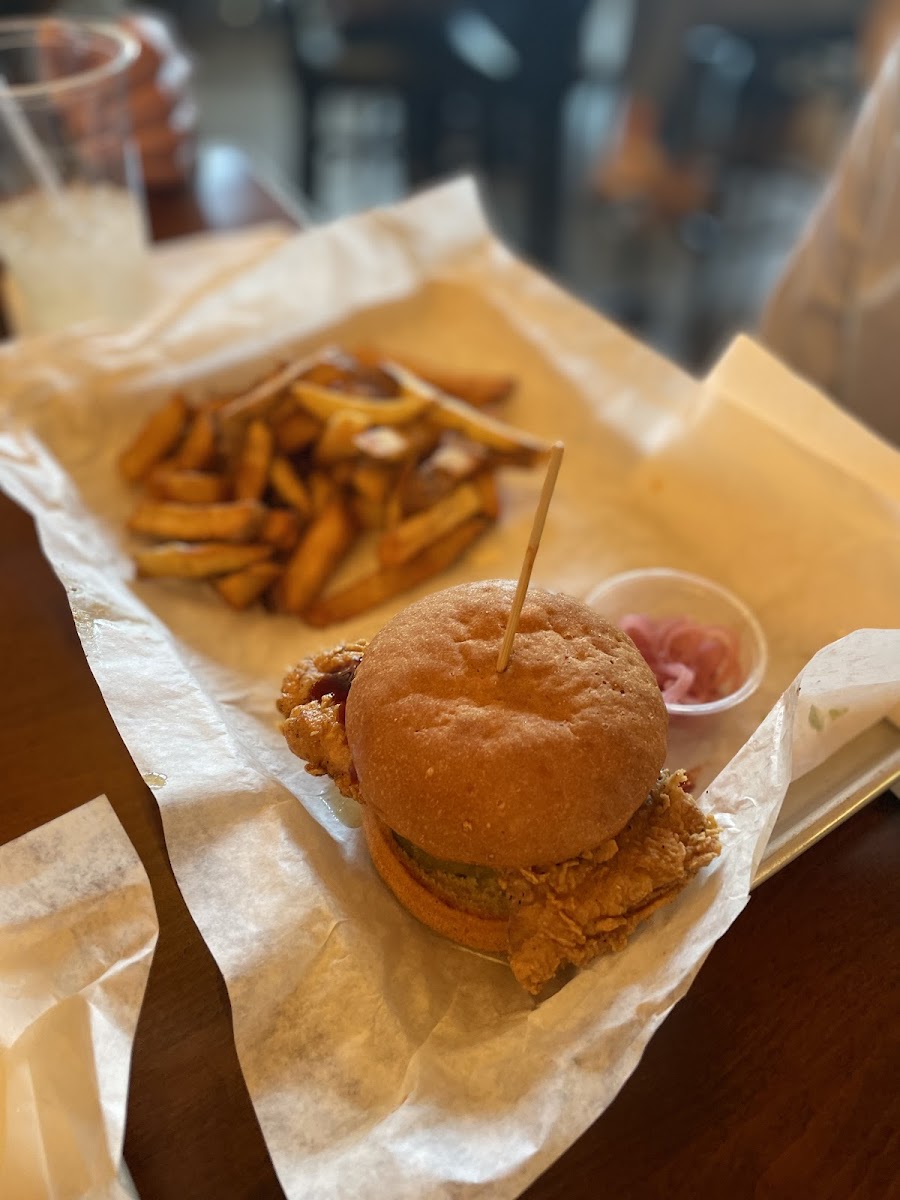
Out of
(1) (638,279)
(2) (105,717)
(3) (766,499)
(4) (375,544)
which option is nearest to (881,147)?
(3) (766,499)

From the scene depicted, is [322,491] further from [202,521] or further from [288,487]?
[202,521]

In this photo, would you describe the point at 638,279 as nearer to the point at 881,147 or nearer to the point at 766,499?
the point at 881,147

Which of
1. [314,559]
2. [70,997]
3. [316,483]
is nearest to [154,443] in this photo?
[316,483]

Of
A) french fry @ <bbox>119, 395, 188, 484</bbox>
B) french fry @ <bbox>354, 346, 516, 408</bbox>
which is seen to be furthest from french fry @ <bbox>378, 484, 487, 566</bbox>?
french fry @ <bbox>119, 395, 188, 484</bbox>

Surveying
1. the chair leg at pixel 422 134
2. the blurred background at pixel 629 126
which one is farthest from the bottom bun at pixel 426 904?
the chair leg at pixel 422 134

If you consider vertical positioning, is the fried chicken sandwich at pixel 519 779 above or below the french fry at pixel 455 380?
above

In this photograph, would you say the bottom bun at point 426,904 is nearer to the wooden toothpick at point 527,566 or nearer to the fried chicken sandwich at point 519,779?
the fried chicken sandwich at point 519,779
